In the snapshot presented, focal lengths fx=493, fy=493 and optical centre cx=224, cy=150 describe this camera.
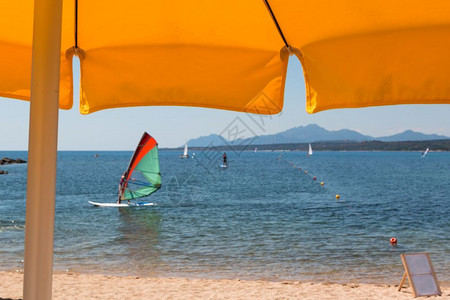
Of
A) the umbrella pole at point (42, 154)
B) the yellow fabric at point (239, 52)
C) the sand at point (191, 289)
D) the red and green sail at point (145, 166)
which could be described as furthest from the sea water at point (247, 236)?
the umbrella pole at point (42, 154)

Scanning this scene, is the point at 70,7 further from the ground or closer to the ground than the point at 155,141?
closer to the ground

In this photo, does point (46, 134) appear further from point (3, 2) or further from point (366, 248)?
point (366, 248)

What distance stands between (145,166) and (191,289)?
49.4 feet

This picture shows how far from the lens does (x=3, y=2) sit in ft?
6.37

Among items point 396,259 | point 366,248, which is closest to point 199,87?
point 396,259

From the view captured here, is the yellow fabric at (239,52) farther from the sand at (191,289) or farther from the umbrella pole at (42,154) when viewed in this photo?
the sand at (191,289)

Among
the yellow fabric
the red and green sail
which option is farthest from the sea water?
the yellow fabric

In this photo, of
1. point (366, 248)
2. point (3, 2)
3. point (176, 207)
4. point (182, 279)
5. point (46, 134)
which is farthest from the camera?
point (176, 207)

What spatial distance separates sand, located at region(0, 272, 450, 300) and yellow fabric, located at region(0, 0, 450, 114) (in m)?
6.44

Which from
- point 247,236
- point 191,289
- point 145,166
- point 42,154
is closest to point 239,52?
point 42,154

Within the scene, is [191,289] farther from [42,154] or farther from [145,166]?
[145,166]

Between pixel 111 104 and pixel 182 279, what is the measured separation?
816 centimetres

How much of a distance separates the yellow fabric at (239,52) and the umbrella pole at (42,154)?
46 cm

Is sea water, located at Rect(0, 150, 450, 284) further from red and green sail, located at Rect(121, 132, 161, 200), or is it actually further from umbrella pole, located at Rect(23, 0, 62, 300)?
umbrella pole, located at Rect(23, 0, 62, 300)
